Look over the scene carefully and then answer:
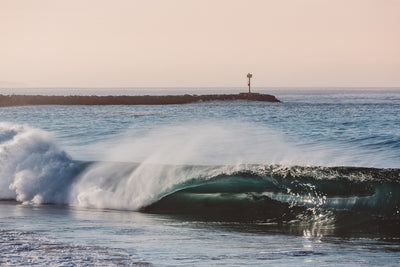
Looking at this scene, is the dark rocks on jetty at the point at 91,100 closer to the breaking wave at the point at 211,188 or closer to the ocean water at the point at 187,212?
the ocean water at the point at 187,212

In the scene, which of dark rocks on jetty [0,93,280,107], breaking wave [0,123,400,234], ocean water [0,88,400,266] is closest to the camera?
ocean water [0,88,400,266]

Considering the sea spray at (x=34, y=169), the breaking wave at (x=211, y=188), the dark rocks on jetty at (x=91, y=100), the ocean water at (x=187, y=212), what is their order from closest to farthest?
1. the ocean water at (x=187, y=212)
2. the breaking wave at (x=211, y=188)
3. the sea spray at (x=34, y=169)
4. the dark rocks on jetty at (x=91, y=100)

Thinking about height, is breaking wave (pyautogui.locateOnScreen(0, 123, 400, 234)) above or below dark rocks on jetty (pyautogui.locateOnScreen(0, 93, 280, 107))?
below

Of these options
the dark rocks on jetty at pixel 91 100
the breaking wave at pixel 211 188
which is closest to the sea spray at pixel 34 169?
the breaking wave at pixel 211 188

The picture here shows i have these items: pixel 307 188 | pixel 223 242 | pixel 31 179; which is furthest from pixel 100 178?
pixel 223 242

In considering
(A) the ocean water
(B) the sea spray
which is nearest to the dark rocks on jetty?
(B) the sea spray

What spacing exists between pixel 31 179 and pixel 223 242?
572 centimetres

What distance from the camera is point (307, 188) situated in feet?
30.8

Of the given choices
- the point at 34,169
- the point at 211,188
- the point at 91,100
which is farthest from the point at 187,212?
the point at 91,100

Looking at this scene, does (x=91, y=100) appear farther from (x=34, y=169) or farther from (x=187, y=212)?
(x=187, y=212)

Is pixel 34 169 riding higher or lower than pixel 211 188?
higher

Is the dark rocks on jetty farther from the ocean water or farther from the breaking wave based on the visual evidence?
the breaking wave

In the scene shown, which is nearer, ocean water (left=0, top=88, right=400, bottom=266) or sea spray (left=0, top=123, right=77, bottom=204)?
ocean water (left=0, top=88, right=400, bottom=266)

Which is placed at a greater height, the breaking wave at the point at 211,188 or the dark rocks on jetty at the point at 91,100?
the dark rocks on jetty at the point at 91,100
